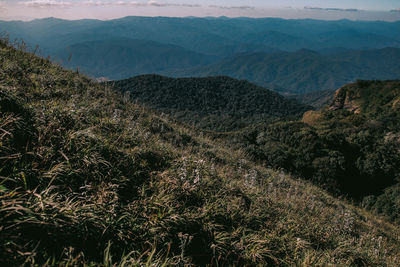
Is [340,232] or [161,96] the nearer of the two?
[340,232]

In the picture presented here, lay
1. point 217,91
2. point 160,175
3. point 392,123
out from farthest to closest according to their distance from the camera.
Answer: point 217,91 < point 392,123 < point 160,175

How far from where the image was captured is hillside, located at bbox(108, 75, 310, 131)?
105625 mm

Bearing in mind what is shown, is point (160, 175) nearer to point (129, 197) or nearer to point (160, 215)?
point (129, 197)

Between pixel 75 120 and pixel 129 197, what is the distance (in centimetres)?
187

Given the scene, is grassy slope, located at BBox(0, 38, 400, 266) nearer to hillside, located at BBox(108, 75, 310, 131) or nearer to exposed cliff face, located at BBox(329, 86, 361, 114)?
exposed cliff face, located at BBox(329, 86, 361, 114)

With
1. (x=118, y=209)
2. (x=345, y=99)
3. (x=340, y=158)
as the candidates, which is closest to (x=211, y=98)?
(x=345, y=99)

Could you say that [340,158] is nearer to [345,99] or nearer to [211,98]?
[345,99]

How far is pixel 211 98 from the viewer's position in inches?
5059

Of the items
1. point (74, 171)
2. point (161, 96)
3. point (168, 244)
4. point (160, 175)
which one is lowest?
point (161, 96)

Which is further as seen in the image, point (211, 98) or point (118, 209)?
point (211, 98)

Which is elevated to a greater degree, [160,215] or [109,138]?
[109,138]

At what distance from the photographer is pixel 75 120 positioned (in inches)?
153

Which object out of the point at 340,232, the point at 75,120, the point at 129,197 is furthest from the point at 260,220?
the point at 75,120

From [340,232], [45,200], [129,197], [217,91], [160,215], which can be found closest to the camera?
[45,200]
